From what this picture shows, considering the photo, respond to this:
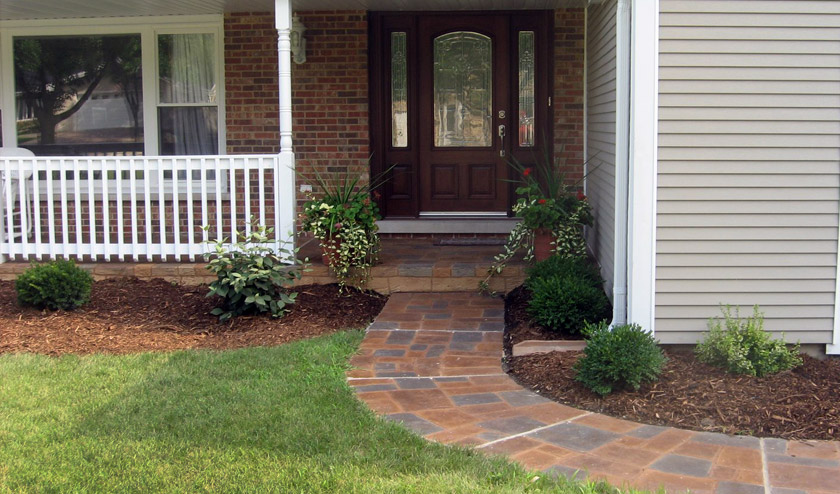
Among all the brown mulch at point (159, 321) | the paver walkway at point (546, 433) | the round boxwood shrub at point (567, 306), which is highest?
the round boxwood shrub at point (567, 306)

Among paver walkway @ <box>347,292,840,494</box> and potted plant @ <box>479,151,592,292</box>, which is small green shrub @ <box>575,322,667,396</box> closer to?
paver walkway @ <box>347,292,840,494</box>

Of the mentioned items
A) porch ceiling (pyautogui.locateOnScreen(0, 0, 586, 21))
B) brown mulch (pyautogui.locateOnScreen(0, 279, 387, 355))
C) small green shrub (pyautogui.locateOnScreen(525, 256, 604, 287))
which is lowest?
brown mulch (pyautogui.locateOnScreen(0, 279, 387, 355))

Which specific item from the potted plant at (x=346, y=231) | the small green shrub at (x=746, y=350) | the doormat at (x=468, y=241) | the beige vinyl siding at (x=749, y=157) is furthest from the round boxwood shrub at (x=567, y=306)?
the doormat at (x=468, y=241)

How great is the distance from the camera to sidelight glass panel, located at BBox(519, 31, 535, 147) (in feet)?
27.4

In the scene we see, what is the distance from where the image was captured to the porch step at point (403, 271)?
6.78 meters

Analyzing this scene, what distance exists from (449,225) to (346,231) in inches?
77.6

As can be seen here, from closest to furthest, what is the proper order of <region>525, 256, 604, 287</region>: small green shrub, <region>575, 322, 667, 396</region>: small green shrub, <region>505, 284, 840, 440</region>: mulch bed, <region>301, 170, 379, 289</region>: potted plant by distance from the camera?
1. <region>505, 284, 840, 440</region>: mulch bed
2. <region>575, 322, 667, 396</region>: small green shrub
3. <region>525, 256, 604, 287</region>: small green shrub
4. <region>301, 170, 379, 289</region>: potted plant

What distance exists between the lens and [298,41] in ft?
26.8

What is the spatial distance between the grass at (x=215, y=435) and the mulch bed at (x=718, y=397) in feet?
3.24

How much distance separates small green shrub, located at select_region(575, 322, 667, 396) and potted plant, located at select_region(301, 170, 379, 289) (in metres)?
2.50

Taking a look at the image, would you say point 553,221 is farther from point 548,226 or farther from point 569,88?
point 569,88

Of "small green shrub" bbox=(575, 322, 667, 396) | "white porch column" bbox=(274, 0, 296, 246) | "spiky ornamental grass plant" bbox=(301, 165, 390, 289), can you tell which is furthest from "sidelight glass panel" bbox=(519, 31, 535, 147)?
"small green shrub" bbox=(575, 322, 667, 396)

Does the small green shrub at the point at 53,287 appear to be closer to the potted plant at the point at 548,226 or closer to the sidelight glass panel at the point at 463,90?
the potted plant at the point at 548,226

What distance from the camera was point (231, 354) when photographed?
5188 millimetres
